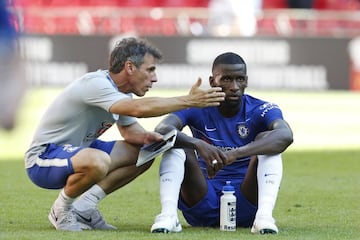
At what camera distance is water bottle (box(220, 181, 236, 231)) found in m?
6.79

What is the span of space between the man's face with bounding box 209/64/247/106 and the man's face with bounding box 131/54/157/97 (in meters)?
0.42

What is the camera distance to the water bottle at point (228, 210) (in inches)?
267

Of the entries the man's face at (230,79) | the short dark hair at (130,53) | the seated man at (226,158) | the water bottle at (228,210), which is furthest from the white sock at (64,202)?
the man's face at (230,79)

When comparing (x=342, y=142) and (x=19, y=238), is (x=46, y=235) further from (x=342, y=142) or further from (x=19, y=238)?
(x=342, y=142)

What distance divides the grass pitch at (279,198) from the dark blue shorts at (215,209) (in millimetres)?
124

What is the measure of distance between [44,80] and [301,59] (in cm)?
618

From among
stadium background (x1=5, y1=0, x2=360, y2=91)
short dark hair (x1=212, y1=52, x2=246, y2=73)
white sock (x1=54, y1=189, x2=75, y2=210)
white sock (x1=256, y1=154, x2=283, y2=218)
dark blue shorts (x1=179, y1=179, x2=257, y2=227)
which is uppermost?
short dark hair (x1=212, y1=52, x2=246, y2=73)

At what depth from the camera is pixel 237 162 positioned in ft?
23.7

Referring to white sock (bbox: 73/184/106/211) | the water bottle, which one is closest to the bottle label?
the water bottle

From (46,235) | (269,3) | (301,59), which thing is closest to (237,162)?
(46,235)

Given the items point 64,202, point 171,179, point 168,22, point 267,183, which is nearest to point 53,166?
point 64,202

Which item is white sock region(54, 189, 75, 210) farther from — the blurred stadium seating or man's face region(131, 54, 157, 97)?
the blurred stadium seating

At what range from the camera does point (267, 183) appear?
262 inches

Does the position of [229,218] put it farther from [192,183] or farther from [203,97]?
[203,97]
